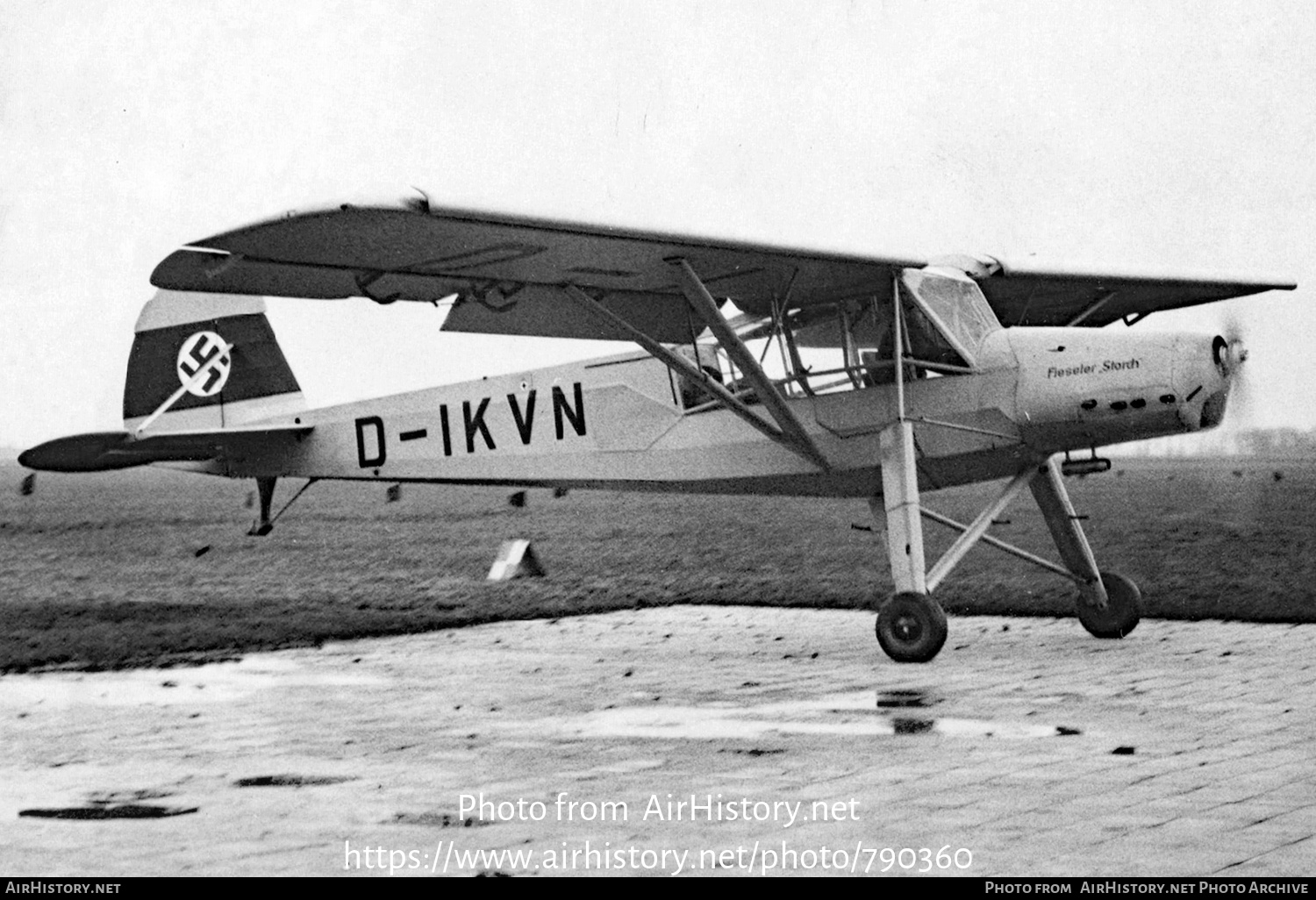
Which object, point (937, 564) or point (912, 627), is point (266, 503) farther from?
point (912, 627)

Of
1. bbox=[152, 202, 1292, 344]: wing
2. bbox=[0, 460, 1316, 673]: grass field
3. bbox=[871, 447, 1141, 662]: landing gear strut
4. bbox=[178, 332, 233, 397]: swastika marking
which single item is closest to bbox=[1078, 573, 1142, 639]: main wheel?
bbox=[871, 447, 1141, 662]: landing gear strut

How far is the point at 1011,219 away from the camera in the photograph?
1605cm

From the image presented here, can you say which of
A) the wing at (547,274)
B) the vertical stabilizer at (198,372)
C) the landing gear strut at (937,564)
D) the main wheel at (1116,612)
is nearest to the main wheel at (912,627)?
the landing gear strut at (937,564)

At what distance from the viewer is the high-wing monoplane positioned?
824 cm

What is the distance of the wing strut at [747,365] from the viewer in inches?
343

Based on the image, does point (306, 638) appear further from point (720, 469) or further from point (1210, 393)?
point (1210, 393)

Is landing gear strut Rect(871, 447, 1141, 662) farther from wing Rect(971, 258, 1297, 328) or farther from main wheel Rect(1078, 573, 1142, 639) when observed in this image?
wing Rect(971, 258, 1297, 328)

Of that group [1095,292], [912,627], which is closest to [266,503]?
[912,627]

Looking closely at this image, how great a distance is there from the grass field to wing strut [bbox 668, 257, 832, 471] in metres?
2.58

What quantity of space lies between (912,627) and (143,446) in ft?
19.2

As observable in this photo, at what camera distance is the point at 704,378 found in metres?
9.44
